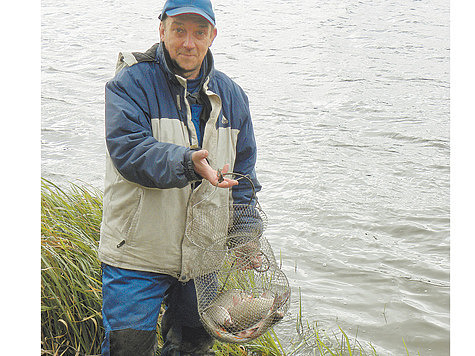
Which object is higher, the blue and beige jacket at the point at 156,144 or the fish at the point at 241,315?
the blue and beige jacket at the point at 156,144

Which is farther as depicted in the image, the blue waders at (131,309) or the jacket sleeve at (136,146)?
the blue waders at (131,309)

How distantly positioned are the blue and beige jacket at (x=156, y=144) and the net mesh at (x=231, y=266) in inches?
2.7

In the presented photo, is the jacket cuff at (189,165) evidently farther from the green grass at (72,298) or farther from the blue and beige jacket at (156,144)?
the green grass at (72,298)

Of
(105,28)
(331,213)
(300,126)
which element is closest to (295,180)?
(331,213)

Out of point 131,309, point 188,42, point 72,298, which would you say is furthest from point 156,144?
point 72,298

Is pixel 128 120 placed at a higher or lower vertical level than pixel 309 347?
higher

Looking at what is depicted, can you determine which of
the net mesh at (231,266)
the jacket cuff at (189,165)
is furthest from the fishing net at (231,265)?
the jacket cuff at (189,165)

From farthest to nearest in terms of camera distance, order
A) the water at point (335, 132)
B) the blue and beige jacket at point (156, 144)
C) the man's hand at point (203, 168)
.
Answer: the water at point (335, 132) < the blue and beige jacket at point (156, 144) < the man's hand at point (203, 168)

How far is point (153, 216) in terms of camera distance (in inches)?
118

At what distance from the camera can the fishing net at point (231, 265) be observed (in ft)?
9.78

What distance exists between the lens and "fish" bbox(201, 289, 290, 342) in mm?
2920

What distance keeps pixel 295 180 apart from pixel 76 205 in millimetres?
4583

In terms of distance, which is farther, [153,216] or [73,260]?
[73,260]
